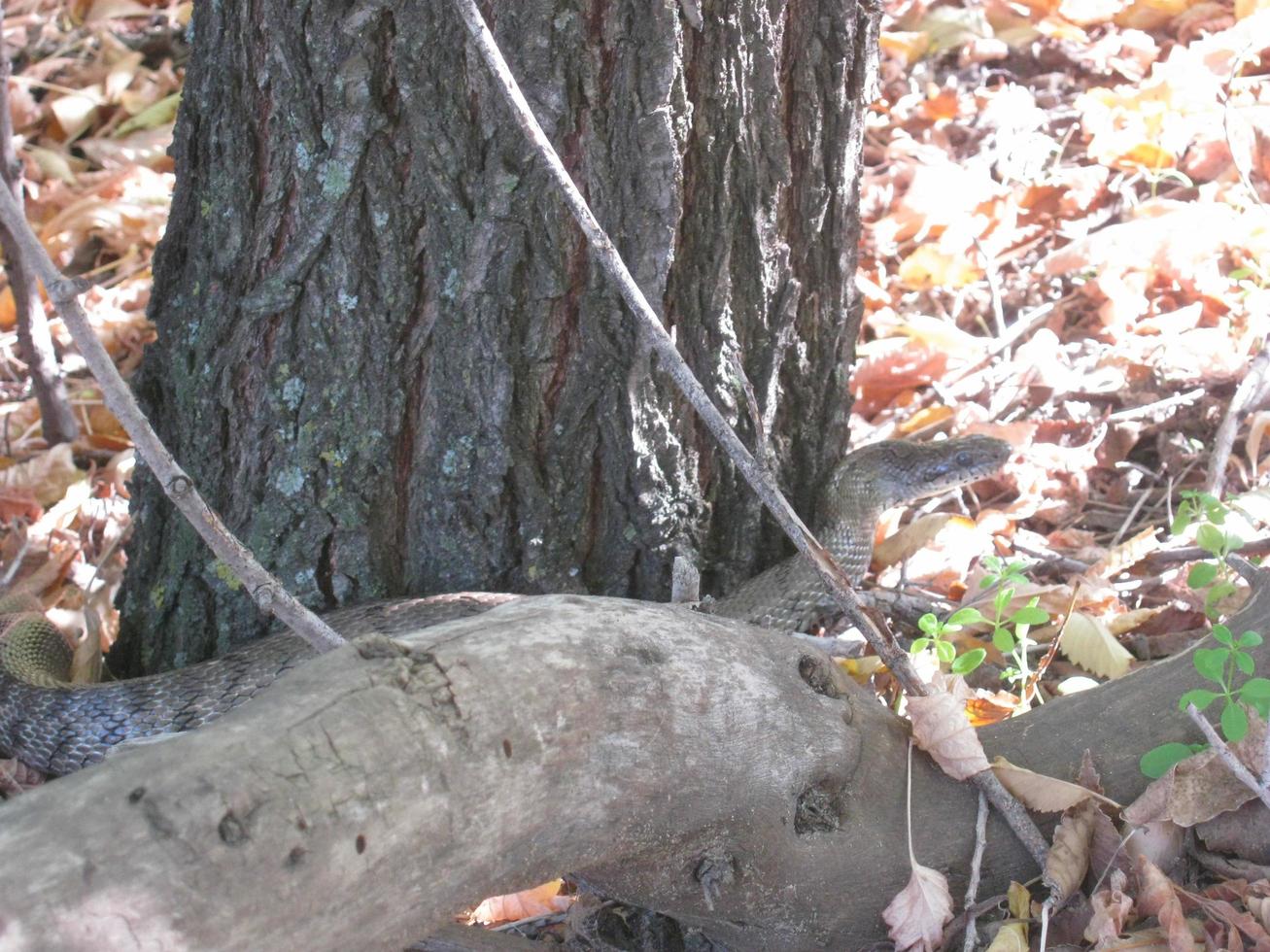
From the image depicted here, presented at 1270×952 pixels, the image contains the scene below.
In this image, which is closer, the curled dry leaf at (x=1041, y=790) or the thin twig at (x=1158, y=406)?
the curled dry leaf at (x=1041, y=790)

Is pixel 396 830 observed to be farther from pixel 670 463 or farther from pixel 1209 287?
pixel 1209 287

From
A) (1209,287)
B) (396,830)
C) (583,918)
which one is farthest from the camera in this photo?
(1209,287)

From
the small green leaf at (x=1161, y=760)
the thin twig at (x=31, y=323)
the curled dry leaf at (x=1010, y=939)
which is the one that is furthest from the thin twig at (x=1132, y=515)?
the thin twig at (x=31, y=323)

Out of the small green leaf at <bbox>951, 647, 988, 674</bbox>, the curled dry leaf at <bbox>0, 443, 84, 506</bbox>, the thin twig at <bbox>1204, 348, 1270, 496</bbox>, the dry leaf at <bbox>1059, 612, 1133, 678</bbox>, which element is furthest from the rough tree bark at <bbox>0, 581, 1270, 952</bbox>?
the curled dry leaf at <bbox>0, 443, 84, 506</bbox>

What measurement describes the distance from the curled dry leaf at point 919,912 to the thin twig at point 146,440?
1.04 metres

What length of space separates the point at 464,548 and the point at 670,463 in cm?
50

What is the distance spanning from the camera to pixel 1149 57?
5203 millimetres

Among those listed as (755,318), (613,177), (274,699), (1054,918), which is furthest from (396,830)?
(755,318)

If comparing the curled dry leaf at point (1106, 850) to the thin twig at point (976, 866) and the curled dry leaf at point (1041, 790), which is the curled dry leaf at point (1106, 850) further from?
the thin twig at point (976, 866)

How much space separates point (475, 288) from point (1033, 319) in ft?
7.99

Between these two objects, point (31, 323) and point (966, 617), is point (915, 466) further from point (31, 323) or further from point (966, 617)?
point (31, 323)

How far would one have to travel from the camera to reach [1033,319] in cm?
431

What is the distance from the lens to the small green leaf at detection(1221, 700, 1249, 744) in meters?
2.10

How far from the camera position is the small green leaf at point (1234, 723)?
82.5 inches
